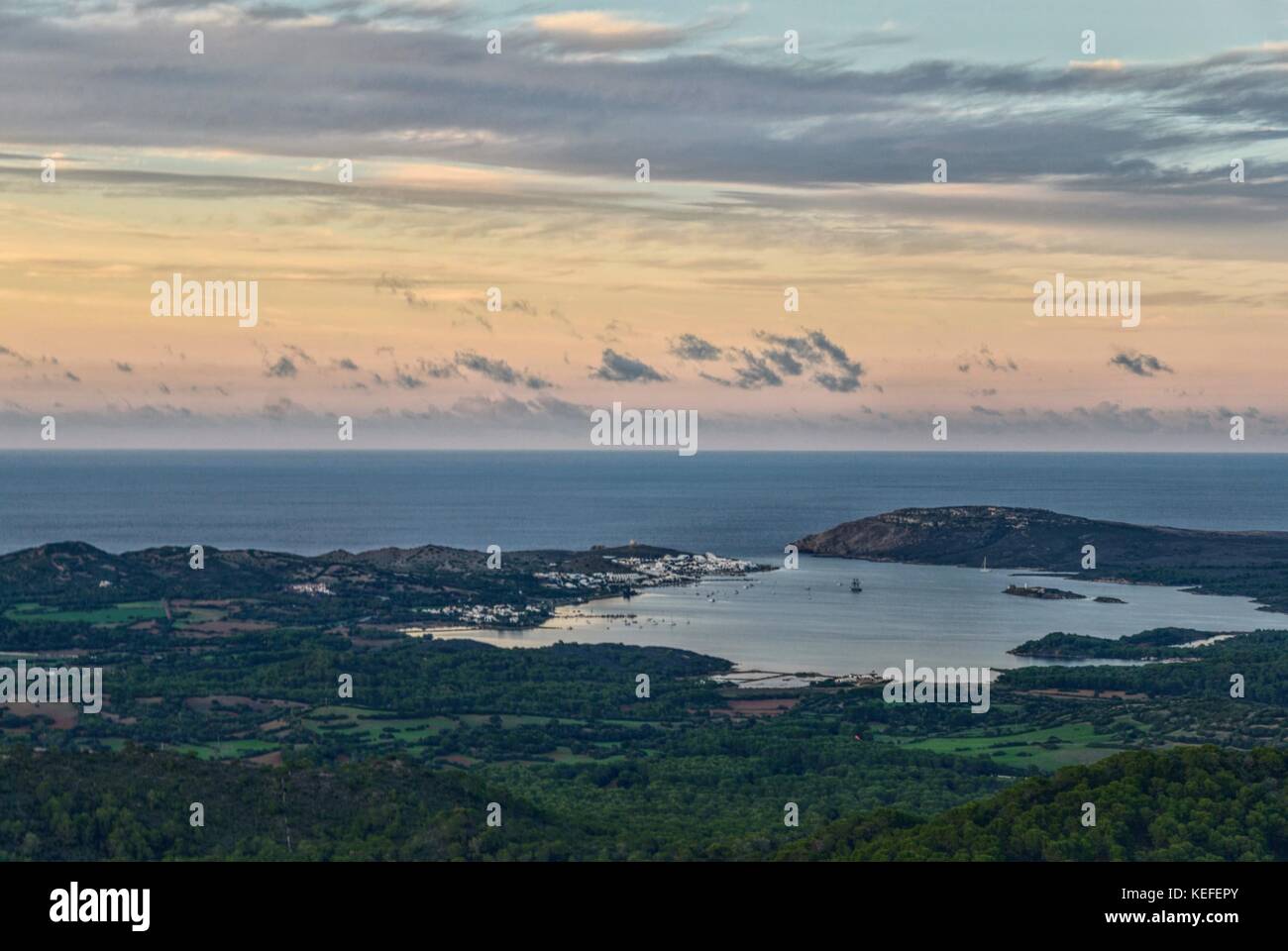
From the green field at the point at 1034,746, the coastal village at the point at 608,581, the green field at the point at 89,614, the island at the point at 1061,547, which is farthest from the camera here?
the island at the point at 1061,547

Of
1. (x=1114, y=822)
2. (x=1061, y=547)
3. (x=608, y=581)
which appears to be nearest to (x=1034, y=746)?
(x=1114, y=822)

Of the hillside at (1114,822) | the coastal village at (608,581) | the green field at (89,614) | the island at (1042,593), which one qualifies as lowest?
the island at (1042,593)

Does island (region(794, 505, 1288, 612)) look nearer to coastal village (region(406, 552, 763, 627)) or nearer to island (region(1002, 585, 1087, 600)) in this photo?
island (region(1002, 585, 1087, 600))

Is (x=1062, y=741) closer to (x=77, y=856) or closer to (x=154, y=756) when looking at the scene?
(x=154, y=756)

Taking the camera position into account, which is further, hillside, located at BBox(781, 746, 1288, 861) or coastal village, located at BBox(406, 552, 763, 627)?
coastal village, located at BBox(406, 552, 763, 627)

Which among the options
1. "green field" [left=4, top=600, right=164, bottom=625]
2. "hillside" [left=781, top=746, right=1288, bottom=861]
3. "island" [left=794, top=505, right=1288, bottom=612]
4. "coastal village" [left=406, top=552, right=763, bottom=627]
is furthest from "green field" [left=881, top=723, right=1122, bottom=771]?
"island" [left=794, top=505, right=1288, bottom=612]

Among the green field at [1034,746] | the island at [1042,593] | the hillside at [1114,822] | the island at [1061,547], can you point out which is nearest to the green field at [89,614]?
the green field at [1034,746]

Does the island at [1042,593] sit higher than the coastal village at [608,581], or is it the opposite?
the coastal village at [608,581]

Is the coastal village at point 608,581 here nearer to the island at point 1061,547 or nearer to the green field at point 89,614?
the island at point 1061,547

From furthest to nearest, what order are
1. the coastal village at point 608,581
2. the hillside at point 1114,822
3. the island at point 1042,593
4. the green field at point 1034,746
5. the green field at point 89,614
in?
the island at point 1042,593, the coastal village at point 608,581, the green field at point 89,614, the green field at point 1034,746, the hillside at point 1114,822

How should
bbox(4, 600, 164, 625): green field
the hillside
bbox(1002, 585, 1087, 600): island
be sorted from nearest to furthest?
the hillside, bbox(4, 600, 164, 625): green field, bbox(1002, 585, 1087, 600): island

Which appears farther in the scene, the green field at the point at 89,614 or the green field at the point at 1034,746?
the green field at the point at 89,614
